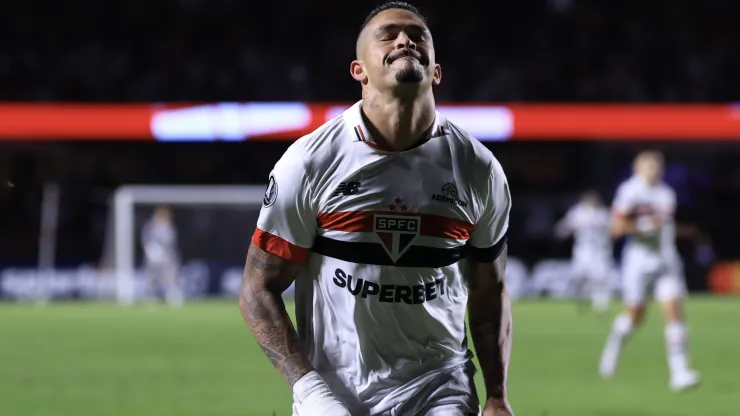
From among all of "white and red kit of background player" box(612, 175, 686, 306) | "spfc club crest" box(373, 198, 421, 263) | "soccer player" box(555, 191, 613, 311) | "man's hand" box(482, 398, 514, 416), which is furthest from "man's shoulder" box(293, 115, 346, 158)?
"soccer player" box(555, 191, 613, 311)

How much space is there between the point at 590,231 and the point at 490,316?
2310 cm

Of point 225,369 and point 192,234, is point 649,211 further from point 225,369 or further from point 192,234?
point 192,234

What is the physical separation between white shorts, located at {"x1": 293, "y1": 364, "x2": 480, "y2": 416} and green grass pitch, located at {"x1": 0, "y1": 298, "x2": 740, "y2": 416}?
5.79 metres

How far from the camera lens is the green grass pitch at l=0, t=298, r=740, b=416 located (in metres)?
9.95

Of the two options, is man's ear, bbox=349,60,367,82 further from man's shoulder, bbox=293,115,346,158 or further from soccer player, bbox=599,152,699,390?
soccer player, bbox=599,152,699,390

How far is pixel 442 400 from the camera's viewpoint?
3537 millimetres

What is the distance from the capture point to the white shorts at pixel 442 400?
3492 millimetres

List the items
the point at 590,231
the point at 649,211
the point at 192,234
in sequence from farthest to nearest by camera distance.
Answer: the point at 192,234 < the point at 590,231 < the point at 649,211

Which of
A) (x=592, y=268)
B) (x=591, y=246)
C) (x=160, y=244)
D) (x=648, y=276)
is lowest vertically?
(x=648, y=276)

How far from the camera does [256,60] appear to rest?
110ft

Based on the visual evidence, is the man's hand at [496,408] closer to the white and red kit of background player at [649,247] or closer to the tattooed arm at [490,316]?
the tattooed arm at [490,316]

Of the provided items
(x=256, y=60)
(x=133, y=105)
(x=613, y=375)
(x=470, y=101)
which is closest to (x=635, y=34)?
(x=470, y=101)

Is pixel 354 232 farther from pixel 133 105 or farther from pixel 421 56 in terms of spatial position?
pixel 133 105

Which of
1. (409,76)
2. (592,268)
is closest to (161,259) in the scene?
(592,268)
